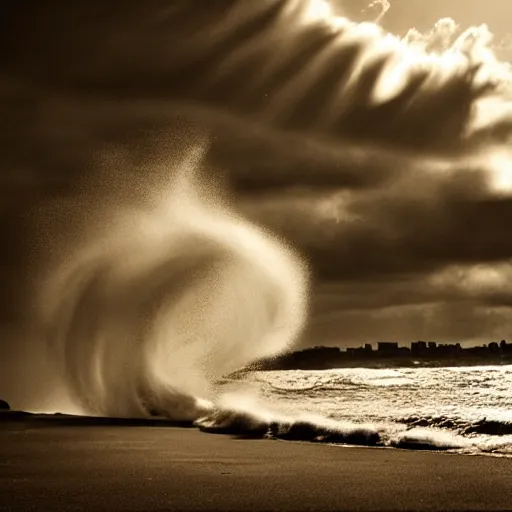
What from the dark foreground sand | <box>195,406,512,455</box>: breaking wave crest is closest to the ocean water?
<box>195,406,512,455</box>: breaking wave crest

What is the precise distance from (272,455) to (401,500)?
202 inches

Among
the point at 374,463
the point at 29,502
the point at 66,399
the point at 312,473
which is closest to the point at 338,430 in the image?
the point at 374,463

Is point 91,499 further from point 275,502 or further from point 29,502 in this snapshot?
point 275,502

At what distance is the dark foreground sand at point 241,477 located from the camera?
909 cm

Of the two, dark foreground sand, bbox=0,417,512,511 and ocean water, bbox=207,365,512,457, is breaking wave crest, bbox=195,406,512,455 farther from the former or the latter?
dark foreground sand, bbox=0,417,512,511

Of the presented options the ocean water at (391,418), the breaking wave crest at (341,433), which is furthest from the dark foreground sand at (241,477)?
the ocean water at (391,418)

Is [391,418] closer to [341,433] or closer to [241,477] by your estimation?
[341,433]

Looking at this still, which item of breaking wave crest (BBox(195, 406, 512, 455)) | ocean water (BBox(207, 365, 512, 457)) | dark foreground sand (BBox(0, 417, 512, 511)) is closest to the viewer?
dark foreground sand (BBox(0, 417, 512, 511))

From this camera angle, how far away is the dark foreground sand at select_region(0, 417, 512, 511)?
29.8 ft

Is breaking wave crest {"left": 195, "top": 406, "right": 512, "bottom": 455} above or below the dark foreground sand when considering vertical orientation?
above

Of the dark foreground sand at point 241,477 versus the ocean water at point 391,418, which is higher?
the ocean water at point 391,418

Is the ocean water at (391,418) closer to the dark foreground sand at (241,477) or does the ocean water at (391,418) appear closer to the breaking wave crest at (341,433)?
the breaking wave crest at (341,433)

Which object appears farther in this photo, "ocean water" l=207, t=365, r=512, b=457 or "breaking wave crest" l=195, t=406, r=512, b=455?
"ocean water" l=207, t=365, r=512, b=457

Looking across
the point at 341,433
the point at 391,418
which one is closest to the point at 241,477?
the point at 341,433
